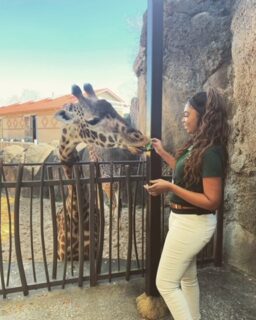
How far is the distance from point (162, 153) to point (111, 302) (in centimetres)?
123

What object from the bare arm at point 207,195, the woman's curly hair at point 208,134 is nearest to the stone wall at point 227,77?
the woman's curly hair at point 208,134

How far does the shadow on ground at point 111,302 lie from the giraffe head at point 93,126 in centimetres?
116

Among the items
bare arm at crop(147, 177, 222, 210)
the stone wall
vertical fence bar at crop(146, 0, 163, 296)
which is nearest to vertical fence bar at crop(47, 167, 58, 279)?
vertical fence bar at crop(146, 0, 163, 296)

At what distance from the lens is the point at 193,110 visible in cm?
171

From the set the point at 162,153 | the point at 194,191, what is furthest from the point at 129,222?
the point at 194,191

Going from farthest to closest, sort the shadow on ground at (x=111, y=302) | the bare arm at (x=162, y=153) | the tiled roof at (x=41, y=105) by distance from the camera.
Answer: the tiled roof at (x=41, y=105), the shadow on ground at (x=111, y=302), the bare arm at (x=162, y=153)

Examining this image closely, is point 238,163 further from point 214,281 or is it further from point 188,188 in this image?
point 188,188

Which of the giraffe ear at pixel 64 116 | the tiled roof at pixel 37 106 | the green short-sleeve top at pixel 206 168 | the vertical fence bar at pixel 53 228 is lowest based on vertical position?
the vertical fence bar at pixel 53 228

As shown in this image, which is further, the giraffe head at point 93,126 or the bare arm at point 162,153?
the giraffe head at point 93,126

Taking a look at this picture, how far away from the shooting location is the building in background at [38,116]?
2.80 m

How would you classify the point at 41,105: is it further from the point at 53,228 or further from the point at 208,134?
the point at 208,134

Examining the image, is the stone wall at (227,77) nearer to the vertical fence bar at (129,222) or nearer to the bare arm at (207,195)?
the vertical fence bar at (129,222)

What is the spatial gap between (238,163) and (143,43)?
192cm

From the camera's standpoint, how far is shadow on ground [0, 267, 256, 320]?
7.51ft
